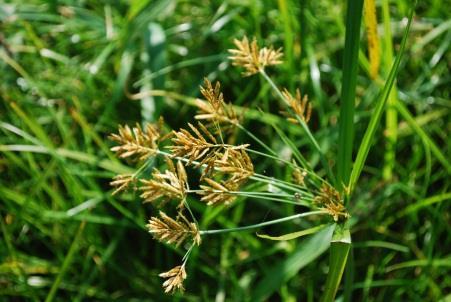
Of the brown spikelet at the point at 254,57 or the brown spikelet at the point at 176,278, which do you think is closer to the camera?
the brown spikelet at the point at 176,278

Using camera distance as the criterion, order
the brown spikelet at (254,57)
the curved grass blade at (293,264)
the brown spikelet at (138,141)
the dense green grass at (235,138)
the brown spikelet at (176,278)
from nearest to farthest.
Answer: the brown spikelet at (176,278) → the brown spikelet at (138,141) → the brown spikelet at (254,57) → the curved grass blade at (293,264) → the dense green grass at (235,138)

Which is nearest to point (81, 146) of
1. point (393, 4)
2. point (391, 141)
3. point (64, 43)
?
point (64, 43)

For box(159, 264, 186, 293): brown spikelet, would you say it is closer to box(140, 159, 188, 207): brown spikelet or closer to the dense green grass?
box(140, 159, 188, 207): brown spikelet

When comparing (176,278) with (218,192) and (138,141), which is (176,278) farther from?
(138,141)

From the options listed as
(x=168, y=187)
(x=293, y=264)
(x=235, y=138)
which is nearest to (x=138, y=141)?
(x=168, y=187)

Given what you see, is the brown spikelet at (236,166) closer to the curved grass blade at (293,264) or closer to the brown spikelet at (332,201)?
the brown spikelet at (332,201)

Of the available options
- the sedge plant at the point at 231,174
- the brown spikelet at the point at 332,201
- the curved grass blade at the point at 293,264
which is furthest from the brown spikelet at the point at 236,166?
the curved grass blade at the point at 293,264

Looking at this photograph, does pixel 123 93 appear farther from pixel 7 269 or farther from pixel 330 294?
pixel 330 294
